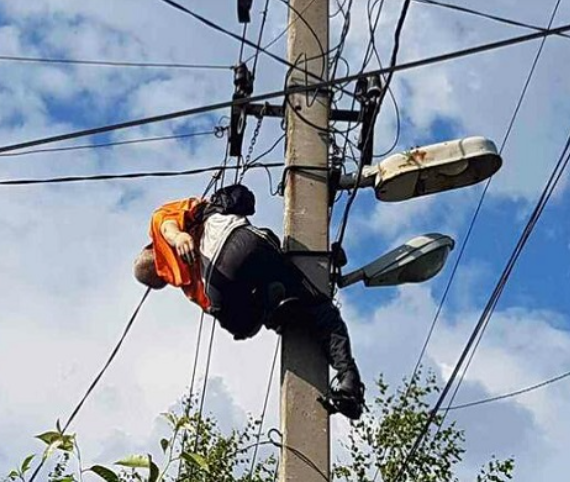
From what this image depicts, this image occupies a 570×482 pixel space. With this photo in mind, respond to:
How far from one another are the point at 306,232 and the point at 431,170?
2.03 ft

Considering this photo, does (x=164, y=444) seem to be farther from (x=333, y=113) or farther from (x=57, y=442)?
(x=333, y=113)

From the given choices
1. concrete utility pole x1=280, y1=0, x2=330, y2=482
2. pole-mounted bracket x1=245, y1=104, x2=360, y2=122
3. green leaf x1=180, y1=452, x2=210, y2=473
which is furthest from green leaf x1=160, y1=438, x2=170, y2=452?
pole-mounted bracket x1=245, y1=104, x2=360, y2=122

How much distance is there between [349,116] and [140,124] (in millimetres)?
2027

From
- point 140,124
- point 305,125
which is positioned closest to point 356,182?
point 305,125

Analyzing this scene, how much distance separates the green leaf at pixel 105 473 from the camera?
278 cm

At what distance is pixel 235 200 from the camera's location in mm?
5258

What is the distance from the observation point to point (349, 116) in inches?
225

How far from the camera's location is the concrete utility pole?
14.9 feet

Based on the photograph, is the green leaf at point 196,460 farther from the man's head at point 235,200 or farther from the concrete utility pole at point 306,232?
the man's head at point 235,200

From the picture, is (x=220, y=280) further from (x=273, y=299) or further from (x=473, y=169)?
(x=473, y=169)

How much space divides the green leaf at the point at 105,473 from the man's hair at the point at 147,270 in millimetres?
2619

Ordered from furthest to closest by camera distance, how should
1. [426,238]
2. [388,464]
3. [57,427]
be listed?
[388,464] < [426,238] < [57,427]

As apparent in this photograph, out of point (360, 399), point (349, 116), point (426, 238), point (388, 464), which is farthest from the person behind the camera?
point (388, 464)

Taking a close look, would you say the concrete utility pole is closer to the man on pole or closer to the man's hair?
the man on pole
